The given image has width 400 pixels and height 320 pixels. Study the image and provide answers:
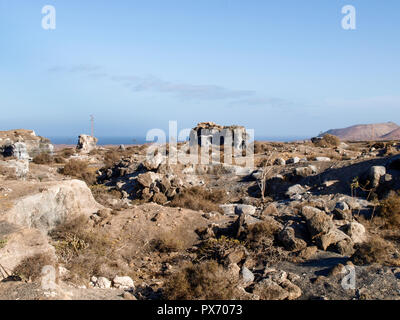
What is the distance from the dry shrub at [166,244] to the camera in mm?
7621

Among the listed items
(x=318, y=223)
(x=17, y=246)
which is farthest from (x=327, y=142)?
(x=17, y=246)

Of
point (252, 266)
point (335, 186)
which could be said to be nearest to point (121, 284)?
point (252, 266)

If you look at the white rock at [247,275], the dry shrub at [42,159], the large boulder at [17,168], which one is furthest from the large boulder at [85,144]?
the white rock at [247,275]

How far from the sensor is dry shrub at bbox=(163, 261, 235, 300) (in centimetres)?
505

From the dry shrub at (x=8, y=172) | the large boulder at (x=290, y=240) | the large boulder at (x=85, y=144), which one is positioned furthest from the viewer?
the large boulder at (x=85, y=144)

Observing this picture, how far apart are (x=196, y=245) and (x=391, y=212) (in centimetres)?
499

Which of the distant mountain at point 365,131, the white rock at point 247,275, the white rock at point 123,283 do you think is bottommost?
the white rock at point 123,283

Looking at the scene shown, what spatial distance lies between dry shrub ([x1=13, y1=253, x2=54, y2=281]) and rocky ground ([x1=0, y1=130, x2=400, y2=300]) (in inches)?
0.7

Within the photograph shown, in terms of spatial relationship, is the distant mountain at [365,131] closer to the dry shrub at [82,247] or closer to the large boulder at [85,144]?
the large boulder at [85,144]

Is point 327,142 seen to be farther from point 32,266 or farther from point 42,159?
point 32,266

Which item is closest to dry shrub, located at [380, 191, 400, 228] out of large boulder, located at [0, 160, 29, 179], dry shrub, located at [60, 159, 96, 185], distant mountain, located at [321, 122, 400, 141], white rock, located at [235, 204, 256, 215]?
white rock, located at [235, 204, 256, 215]

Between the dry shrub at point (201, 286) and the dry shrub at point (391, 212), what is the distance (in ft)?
16.3

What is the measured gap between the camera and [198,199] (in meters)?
11.5

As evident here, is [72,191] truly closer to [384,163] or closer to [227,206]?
[227,206]
